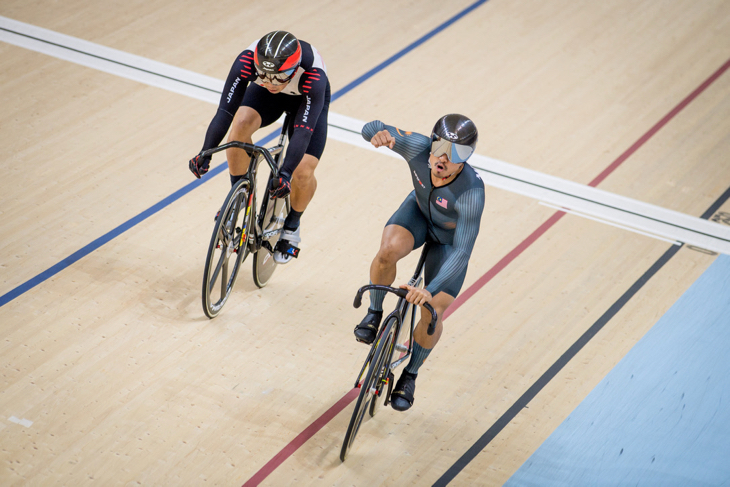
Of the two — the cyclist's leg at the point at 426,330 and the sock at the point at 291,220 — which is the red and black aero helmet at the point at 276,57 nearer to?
the sock at the point at 291,220

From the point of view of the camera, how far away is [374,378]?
10.0ft

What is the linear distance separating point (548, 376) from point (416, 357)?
0.90 metres

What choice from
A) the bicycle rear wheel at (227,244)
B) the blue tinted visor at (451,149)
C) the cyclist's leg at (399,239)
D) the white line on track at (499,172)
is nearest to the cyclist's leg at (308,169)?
the bicycle rear wheel at (227,244)

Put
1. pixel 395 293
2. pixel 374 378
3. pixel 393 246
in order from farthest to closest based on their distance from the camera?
1. pixel 393 246
2. pixel 374 378
3. pixel 395 293

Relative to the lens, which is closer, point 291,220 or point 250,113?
point 250,113

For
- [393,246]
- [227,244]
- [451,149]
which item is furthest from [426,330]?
[227,244]

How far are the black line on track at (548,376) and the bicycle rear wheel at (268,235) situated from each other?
1443mm

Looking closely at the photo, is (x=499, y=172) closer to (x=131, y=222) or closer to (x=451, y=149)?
(x=451, y=149)

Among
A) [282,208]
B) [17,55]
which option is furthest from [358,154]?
[17,55]

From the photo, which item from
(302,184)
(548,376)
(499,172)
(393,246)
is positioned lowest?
(548,376)

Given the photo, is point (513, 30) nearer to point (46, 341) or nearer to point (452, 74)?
point (452, 74)

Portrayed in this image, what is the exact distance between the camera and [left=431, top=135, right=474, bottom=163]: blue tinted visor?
9.61 ft

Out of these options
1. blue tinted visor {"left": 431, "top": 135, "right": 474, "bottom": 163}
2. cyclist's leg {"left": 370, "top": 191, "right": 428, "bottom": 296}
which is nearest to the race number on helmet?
blue tinted visor {"left": 431, "top": 135, "right": 474, "bottom": 163}

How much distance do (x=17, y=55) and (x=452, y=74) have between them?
337 cm
